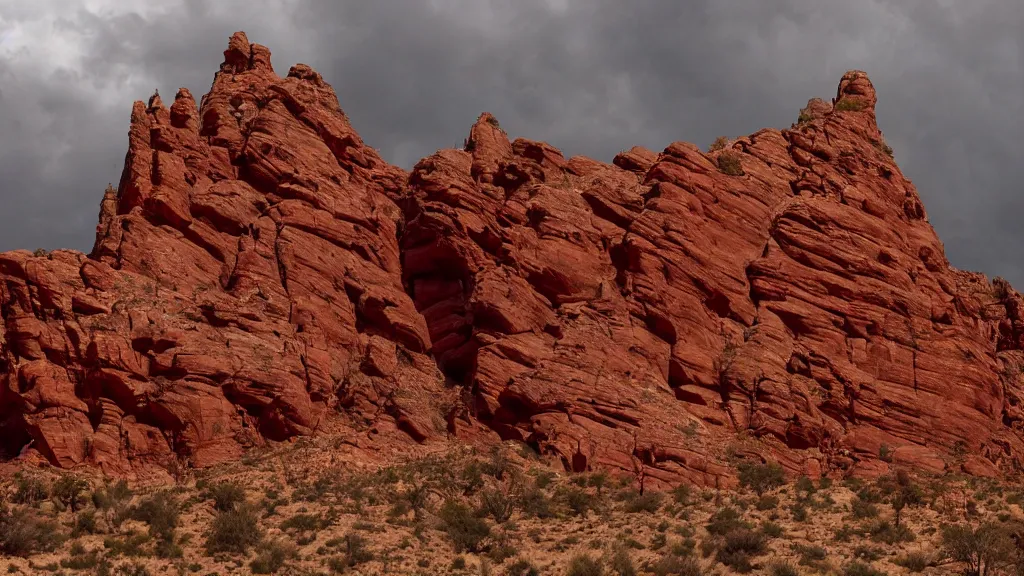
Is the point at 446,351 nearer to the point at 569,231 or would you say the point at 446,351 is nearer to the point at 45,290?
the point at 569,231

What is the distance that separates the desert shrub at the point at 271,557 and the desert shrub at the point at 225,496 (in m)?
3.16

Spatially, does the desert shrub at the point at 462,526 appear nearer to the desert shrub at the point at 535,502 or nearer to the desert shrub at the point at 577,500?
the desert shrub at the point at 535,502

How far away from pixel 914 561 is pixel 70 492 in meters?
30.7

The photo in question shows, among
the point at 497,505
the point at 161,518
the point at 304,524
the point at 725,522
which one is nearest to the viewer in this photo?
the point at 161,518

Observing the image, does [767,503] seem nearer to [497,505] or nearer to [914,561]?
[914,561]

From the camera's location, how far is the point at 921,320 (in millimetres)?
57719

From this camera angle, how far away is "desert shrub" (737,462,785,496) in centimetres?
4831

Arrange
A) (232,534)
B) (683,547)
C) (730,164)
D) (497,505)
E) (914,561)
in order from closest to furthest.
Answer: (914,561) < (232,534) < (683,547) < (497,505) < (730,164)

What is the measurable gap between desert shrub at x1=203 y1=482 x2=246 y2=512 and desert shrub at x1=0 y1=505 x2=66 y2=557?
18.2 feet

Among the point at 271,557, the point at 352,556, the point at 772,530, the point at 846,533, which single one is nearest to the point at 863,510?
the point at 846,533

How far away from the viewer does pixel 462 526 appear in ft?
145

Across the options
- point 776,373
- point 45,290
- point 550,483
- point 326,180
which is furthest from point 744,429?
point 45,290

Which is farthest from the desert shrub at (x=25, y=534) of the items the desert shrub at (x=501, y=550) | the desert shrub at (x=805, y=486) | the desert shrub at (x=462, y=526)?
the desert shrub at (x=805, y=486)

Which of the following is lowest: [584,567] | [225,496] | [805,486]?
[584,567]
